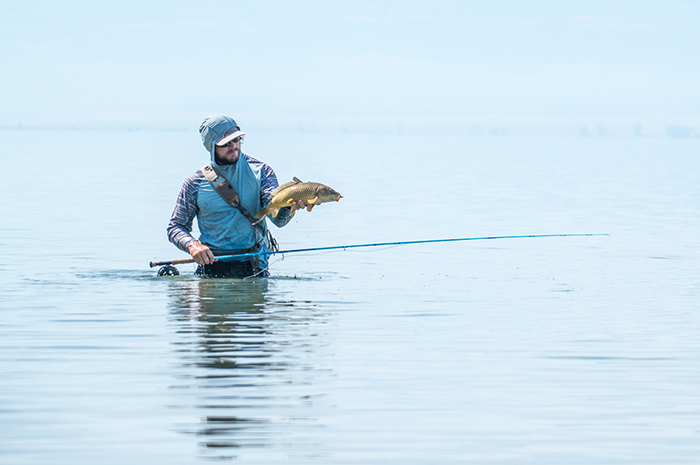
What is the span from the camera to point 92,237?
24.7 meters

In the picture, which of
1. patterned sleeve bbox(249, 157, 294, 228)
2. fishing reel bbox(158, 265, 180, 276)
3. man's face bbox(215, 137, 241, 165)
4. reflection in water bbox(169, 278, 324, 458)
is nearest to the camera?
reflection in water bbox(169, 278, 324, 458)

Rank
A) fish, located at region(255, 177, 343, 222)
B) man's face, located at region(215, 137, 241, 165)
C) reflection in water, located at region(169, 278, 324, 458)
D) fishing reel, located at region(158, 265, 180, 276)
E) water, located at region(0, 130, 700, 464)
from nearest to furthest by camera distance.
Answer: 1. water, located at region(0, 130, 700, 464)
2. reflection in water, located at region(169, 278, 324, 458)
3. fish, located at region(255, 177, 343, 222)
4. man's face, located at region(215, 137, 241, 165)
5. fishing reel, located at region(158, 265, 180, 276)

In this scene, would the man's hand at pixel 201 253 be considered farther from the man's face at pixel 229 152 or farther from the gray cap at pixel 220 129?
the gray cap at pixel 220 129

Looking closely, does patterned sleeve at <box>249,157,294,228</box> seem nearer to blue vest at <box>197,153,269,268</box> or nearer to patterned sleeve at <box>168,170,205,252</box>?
blue vest at <box>197,153,269,268</box>

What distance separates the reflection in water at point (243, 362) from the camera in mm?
8141

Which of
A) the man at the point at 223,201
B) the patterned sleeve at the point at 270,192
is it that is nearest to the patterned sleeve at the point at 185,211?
the man at the point at 223,201

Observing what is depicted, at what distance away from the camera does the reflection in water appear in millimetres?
8141

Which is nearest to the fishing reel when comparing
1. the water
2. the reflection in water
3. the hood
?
the water

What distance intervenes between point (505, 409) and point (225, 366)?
8.02 ft

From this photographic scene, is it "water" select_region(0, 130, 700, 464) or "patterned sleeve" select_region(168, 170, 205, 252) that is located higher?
"patterned sleeve" select_region(168, 170, 205, 252)

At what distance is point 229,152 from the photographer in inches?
541

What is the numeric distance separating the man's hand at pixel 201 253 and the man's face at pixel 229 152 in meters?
0.98

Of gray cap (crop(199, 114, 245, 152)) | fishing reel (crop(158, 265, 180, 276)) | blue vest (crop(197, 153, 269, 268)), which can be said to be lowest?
fishing reel (crop(158, 265, 180, 276))

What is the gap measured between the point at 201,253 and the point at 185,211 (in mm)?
764
